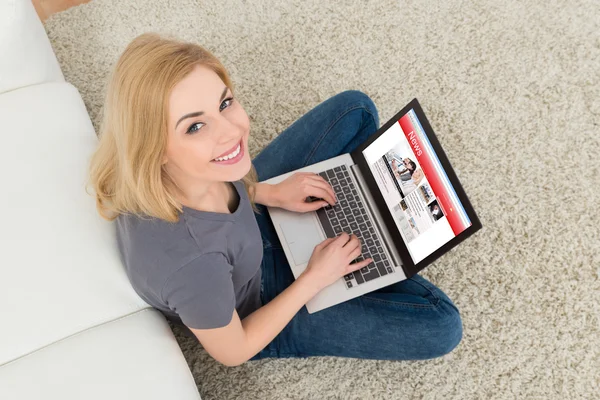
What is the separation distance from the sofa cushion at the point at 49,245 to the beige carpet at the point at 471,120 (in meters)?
0.46

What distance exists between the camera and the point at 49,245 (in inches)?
41.8

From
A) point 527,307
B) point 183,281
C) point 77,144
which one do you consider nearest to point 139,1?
point 77,144

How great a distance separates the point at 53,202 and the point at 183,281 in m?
0.41

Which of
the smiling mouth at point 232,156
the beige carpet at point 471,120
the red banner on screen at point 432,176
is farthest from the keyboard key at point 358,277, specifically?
the smiling mouth at point 232,156

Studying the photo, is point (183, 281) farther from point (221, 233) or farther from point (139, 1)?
point (139, 1)

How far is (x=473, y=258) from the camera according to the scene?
159 centimetres

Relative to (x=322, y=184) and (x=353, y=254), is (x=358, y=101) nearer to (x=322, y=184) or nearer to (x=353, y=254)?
(x=322, y=184)

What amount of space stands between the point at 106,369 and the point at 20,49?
2.66 ft

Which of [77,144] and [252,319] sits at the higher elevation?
[77,144]

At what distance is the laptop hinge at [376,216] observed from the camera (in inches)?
49.8

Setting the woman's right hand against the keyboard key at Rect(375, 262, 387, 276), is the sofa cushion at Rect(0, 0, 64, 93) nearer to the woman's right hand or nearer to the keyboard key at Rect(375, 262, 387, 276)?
the woman's right hand

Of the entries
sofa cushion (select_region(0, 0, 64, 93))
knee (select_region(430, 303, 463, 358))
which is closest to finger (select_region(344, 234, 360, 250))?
knee (select_region(430, 303, 463, 358))

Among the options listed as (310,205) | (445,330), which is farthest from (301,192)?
(445,330)

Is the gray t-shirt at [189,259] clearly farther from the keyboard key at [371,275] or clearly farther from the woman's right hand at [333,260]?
the keyboard key at [371,275]
